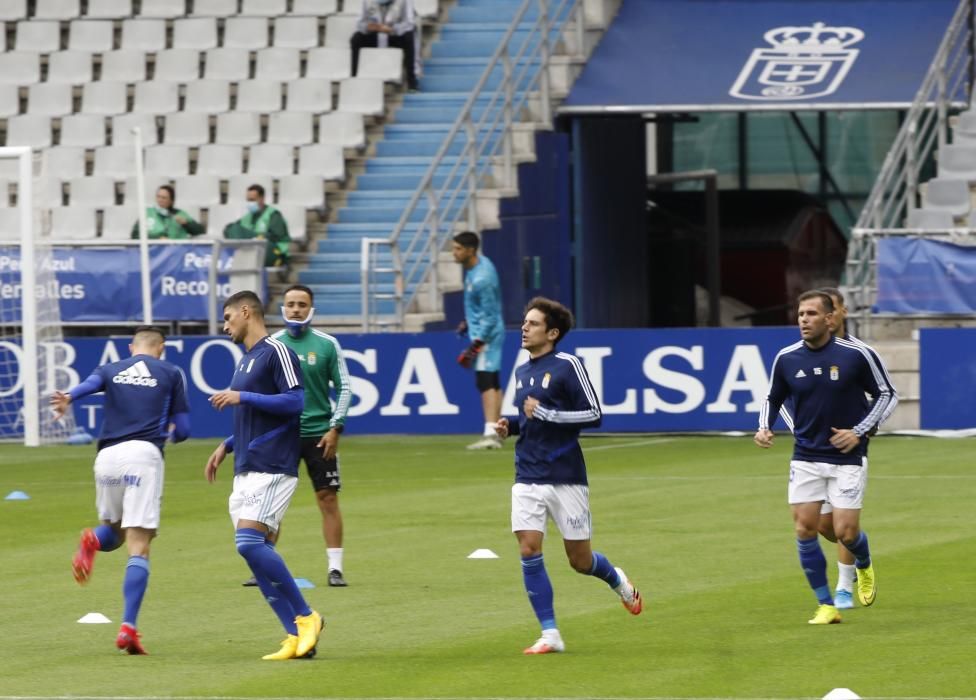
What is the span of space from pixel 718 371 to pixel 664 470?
3.65 m

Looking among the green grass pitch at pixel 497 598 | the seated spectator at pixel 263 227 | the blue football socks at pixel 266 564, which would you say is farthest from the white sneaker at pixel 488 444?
the blue football socks at pixel 266 564

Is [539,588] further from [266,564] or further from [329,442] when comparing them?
[329,442]

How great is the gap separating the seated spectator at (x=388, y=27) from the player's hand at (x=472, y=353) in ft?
30.4

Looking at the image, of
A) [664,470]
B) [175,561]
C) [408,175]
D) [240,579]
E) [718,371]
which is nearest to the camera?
[240,579]

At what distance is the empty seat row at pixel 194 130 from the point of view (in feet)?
96.0

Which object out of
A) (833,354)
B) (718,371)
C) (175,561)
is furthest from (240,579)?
(718,371)

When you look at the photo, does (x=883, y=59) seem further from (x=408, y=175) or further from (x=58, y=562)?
(x=58, y=562)

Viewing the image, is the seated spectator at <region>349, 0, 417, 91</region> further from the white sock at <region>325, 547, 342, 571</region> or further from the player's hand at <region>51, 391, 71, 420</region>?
the player's hand at <region>51, 391, 71, 420</region>

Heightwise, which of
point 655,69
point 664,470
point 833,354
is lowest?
point 664,470

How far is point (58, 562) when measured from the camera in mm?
14031

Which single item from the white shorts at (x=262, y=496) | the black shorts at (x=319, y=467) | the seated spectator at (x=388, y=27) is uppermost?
the seated spectator at (x=388, y=27)

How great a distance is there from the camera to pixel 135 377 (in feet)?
35.6

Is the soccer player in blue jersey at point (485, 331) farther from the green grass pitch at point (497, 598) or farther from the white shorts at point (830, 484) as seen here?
the white shorts at point (830, 484)

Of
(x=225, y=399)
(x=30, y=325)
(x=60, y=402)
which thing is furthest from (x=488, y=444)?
(x=225, y=399)
